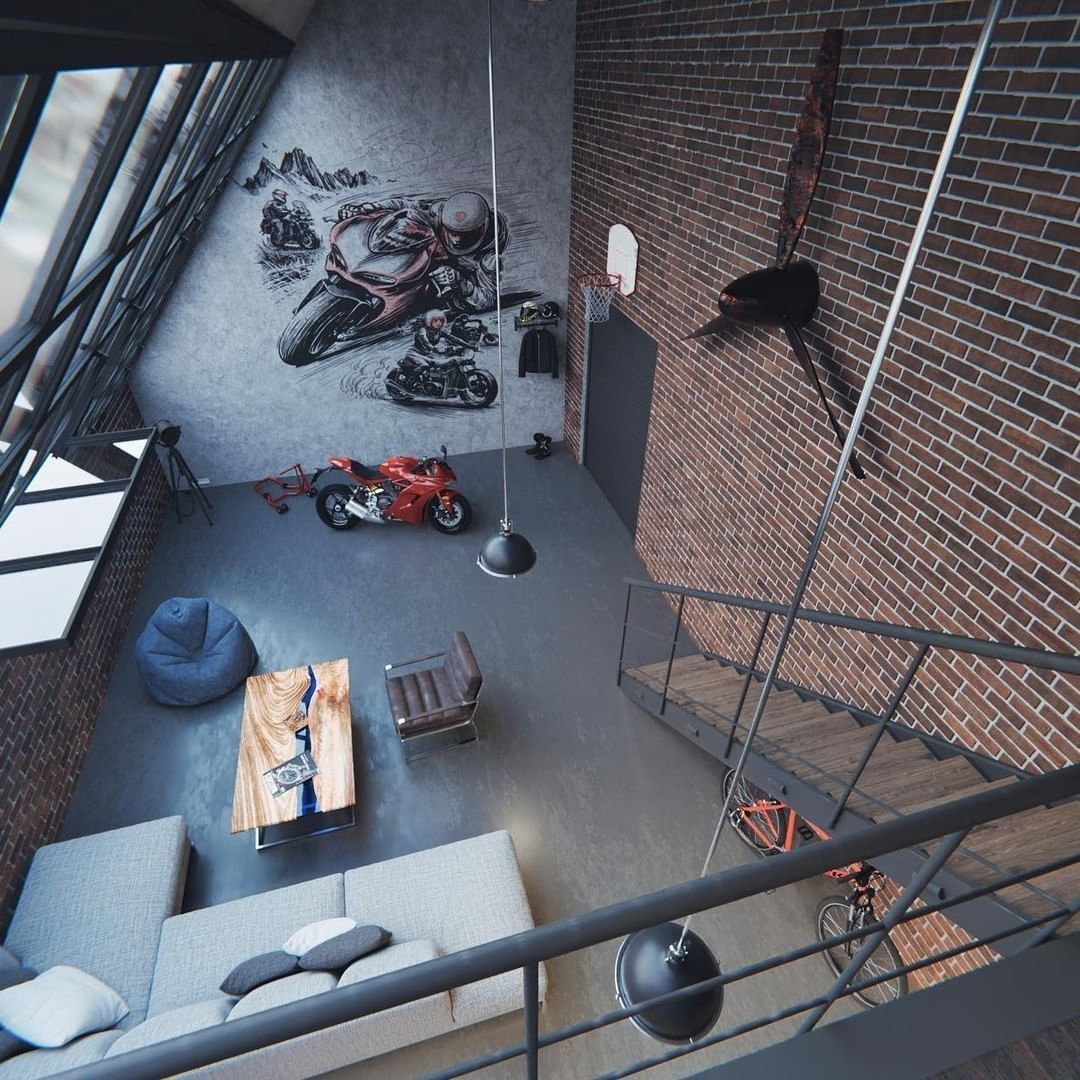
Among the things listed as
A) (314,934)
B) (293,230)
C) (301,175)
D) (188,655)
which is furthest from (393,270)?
(314,934)

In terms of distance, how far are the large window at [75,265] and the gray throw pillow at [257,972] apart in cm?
158

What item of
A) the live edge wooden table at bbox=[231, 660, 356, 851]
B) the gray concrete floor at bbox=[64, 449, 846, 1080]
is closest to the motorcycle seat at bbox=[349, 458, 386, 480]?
the gray concrete floor at bbox=[64, 449, 846, 1080]

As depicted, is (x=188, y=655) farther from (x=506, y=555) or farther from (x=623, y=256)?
(x=623, y=256)

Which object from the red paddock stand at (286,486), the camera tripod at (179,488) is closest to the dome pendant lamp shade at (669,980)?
the red paddock stand at (286,486)

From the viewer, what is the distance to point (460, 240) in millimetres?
6426

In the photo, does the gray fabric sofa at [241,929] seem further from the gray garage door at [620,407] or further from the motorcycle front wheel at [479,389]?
the motorcycle front wheel at [479,389]

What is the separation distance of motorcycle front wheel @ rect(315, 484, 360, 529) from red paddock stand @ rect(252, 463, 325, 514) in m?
0.58

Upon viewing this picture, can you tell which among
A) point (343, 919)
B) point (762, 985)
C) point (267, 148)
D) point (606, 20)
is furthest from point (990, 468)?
point (267, 148)

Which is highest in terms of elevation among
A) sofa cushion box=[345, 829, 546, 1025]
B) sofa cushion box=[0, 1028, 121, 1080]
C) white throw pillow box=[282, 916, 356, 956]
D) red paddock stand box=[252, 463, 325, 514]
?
sofa cushion box=[0, 1028, 121, 1080]

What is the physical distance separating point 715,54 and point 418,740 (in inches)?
180

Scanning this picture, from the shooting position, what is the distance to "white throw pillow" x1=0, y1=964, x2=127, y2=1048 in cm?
260

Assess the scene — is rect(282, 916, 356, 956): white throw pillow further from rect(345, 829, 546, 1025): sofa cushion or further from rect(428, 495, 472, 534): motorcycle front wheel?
rect(428, 495, 472, 534): motorcycle front wheel

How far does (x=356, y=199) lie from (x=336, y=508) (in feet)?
9.17

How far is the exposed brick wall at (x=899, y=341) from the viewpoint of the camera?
2.26 m
